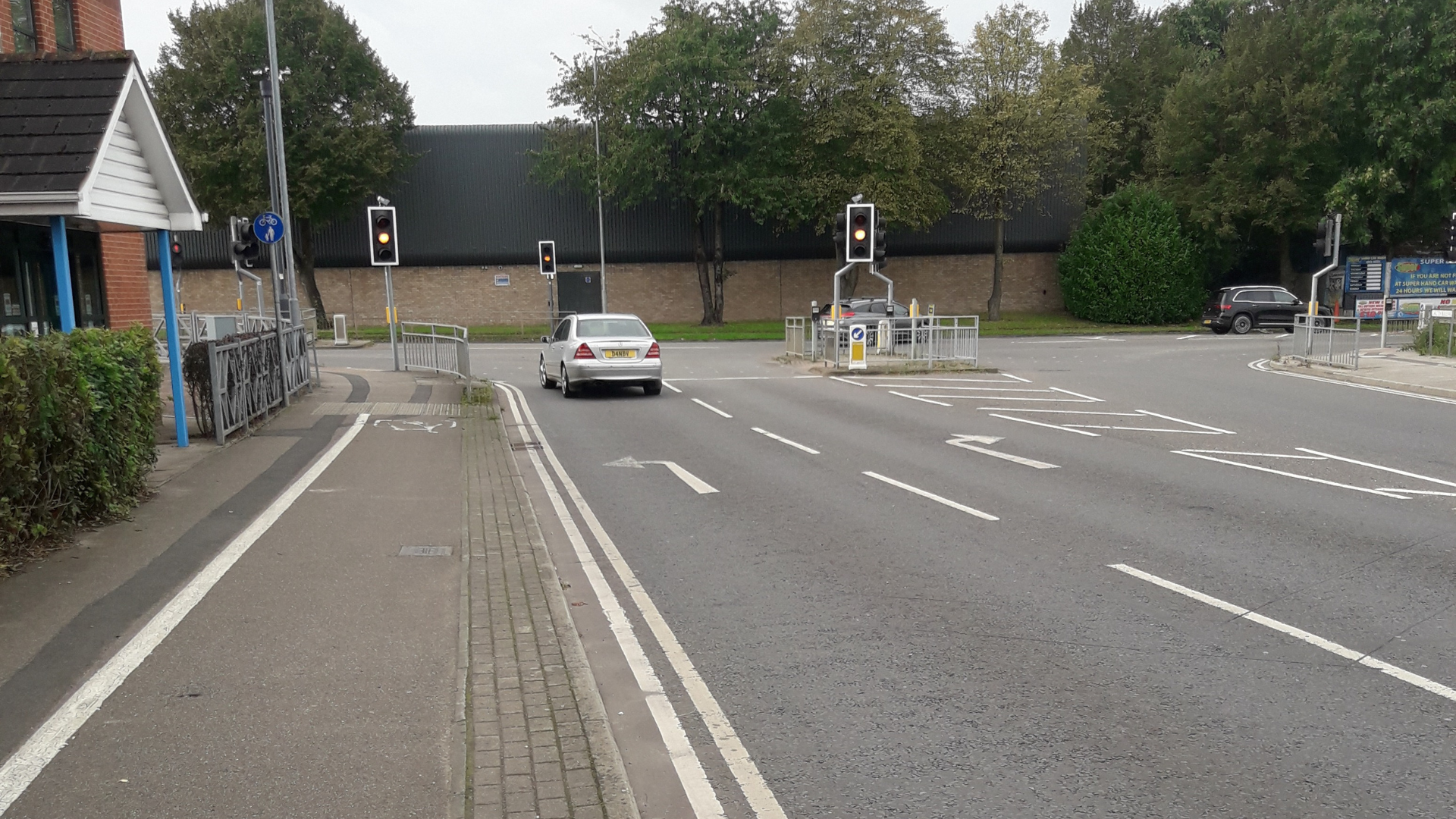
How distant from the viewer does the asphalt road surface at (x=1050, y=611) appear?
4359mm

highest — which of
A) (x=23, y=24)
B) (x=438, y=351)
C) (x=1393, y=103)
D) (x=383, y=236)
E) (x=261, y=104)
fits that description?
(x=261, y=104)

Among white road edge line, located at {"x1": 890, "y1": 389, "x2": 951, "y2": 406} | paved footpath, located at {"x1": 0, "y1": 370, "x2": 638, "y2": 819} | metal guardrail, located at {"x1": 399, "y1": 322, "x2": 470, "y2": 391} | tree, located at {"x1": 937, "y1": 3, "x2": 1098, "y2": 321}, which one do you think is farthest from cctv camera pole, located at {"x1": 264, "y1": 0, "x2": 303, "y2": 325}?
tree, located at {"x1": 937, "y1": 3, "x2": 1098, "y2": 321}

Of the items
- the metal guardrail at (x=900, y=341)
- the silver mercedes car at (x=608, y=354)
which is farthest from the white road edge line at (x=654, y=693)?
the metal guardrail at (x=900, y=341)

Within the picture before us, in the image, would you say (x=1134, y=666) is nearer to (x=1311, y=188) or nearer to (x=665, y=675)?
(x=665, y=675)

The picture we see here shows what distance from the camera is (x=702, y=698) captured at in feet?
17.1

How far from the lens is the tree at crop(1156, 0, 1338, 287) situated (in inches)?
1708

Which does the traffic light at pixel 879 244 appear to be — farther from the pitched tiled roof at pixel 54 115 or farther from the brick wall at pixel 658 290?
the brick wall at pixel 658 290

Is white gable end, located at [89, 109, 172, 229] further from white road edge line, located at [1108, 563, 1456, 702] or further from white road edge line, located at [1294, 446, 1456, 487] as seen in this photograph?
white road edge line, located at [1294, 446, 1456, 487]

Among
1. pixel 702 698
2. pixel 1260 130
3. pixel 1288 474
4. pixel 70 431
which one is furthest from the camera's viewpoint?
pixel 1260 130

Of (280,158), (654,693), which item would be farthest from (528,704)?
(280,158)

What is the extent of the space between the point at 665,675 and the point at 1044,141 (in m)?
43.7

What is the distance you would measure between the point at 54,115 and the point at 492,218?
38682 millimetres

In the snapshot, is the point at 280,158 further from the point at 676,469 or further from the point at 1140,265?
the point at 1140,265

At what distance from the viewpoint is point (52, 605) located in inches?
247
